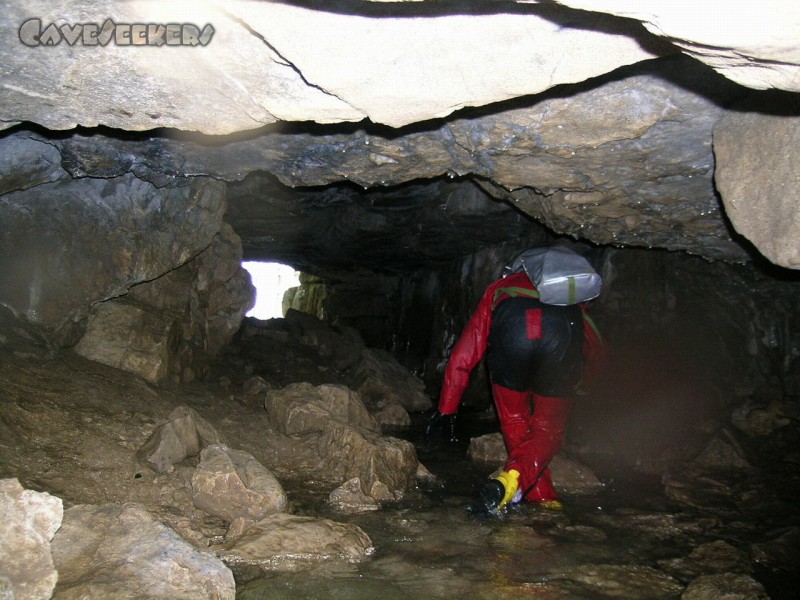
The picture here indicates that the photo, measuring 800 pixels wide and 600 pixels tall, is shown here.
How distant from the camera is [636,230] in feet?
18.4

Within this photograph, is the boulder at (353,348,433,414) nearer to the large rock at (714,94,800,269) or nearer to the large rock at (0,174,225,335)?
the large rock at (0,174,225,335)

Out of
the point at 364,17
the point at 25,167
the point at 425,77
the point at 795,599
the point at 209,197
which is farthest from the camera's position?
the point at 209,197

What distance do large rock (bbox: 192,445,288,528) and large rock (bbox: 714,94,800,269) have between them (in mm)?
2901

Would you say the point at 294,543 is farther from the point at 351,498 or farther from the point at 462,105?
the point at 462,105

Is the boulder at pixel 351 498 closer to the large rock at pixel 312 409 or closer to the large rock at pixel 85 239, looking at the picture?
the large rock at pixel 312 409

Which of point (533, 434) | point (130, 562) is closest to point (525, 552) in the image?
point (533, 434)

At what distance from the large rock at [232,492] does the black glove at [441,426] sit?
146cm

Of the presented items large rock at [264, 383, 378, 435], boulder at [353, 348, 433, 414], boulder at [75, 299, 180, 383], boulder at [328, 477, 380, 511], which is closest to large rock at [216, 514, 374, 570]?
boulder at [328, 477, 380, 511]

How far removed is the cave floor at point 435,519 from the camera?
2.76 m

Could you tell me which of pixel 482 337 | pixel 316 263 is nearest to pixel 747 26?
pixel 482 337

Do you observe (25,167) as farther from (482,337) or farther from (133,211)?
(482,337)

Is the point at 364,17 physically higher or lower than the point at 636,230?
higher

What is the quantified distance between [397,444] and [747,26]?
143 inches

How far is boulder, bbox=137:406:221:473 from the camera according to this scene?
11.9 ft
